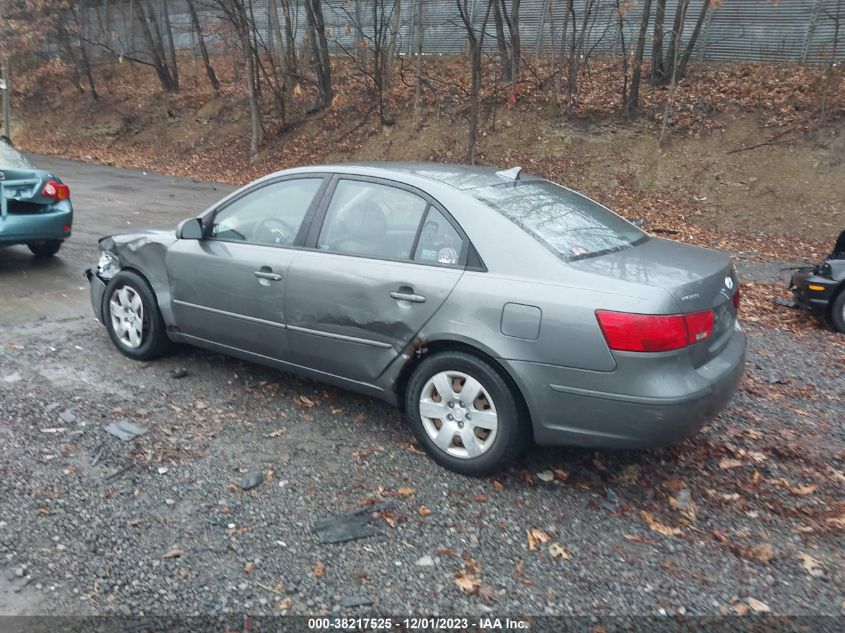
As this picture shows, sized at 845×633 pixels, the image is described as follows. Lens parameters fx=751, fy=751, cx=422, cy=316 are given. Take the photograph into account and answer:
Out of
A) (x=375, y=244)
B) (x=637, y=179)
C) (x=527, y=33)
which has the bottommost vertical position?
(x=637, y=179)

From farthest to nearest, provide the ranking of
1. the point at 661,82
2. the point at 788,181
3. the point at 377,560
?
1. the point at 661,82
2. the point at 788,181
3. the point at 377,560

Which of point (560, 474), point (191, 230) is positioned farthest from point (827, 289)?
point (191, 230)

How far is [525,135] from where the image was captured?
18.1 metres

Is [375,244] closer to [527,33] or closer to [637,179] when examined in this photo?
[637,179]

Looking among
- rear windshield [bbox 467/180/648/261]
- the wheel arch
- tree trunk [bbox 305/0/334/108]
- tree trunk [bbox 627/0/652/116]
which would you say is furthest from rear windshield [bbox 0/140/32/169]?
tree trunk [bbox 305/0/334/108]

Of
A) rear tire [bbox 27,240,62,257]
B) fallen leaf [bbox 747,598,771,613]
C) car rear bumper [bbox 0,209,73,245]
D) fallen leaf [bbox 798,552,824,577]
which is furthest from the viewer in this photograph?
rear tire [bbox 27,240,62,257]

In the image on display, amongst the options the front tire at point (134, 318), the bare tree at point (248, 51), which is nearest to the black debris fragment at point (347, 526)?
the front tire at point (134, 318)

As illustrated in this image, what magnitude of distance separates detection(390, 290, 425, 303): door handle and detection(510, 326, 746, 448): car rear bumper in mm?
669

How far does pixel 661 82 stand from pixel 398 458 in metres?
15.9

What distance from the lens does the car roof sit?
15.1 ft

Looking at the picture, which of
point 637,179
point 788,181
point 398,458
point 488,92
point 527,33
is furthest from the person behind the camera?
point 527,33

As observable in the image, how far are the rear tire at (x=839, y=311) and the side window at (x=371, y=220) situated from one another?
5.09 meters

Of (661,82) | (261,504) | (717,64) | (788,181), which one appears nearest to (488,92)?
(661,82)

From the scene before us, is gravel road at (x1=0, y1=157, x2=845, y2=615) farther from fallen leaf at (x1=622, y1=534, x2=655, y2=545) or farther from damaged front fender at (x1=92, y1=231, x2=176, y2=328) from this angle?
damaged front fender at (x1=92, y1=231, x2=176, y2=328)
